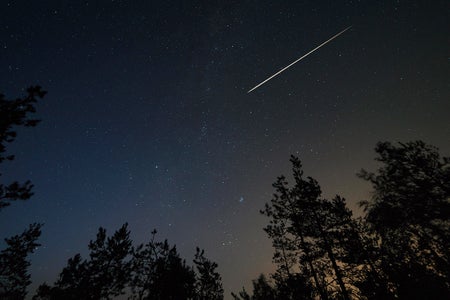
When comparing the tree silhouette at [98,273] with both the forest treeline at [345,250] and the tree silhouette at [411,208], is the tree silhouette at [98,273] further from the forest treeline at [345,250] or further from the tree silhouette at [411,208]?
the tree silhouette at [411,208]

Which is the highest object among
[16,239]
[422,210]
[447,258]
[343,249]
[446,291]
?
[16,239]

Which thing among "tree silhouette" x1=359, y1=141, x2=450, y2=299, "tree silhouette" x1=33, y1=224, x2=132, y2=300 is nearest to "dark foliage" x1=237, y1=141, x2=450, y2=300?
"tree silhouette" x1=359, y1=141, x2=450, y2=299

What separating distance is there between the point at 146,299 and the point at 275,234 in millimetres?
13424

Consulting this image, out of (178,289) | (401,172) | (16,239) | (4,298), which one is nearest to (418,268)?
(401,172)

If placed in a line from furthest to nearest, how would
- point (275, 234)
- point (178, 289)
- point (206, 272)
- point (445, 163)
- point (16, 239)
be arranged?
1. point (206, 272)
2. point (275, 234)
3. point (178, 289)
4. point (16, 239)
5. point (445, 163)

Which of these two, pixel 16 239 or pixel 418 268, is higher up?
pixel 16 239

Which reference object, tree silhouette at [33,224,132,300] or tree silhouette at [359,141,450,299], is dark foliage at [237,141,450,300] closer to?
tree silhouette at [359,141,450,299]

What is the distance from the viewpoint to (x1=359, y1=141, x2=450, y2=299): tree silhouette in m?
15.8

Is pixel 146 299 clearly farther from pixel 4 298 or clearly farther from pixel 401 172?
pixel 401 172

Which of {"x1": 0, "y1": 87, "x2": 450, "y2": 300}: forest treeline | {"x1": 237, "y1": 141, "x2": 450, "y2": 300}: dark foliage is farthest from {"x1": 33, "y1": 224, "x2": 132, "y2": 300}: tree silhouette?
{"x1": 237, "y1": 141, "x2": 450, "y2": 300}: dark foliage

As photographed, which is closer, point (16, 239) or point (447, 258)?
point (447, 258)

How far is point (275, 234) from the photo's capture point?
899 inches

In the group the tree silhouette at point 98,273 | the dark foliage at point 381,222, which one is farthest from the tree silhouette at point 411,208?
the tree silhouette at point 98,273

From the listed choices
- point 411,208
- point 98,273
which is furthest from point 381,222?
point 98,273
